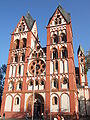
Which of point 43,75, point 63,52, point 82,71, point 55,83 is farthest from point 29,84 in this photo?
point 82,71

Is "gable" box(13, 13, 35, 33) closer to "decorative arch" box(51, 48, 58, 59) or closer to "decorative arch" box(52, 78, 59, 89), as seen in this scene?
"decorative arch" box(51, 48, 58, 59)

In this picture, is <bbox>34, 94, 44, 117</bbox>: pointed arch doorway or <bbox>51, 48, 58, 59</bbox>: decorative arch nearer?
<bbox>34, 94, 44, 117</bbox>: pointed arch doorway

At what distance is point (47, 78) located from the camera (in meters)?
33.2

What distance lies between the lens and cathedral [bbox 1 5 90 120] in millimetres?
30906

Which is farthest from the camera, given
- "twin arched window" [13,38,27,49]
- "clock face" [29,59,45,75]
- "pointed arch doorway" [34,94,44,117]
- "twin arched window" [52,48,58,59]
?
Result: "twin arched window" [13,38,27,49]

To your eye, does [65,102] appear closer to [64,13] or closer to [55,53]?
[55,53]

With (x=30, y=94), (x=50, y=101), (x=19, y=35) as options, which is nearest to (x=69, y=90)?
(x=50, y=101)

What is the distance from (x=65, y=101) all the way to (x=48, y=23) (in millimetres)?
21379

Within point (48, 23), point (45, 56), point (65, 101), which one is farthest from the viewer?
point (48, 23)

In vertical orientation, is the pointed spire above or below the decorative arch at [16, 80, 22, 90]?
above

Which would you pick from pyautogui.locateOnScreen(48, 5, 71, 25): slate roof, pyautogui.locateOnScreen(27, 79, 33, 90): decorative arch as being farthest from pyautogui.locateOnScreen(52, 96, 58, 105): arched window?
pyautogui.locateOnScreen(48, 5, 71, 25): slate roof

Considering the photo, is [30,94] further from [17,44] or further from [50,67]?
[17,44]

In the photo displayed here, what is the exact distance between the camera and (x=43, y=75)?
3400 centimetres

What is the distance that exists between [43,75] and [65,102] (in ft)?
25.7
